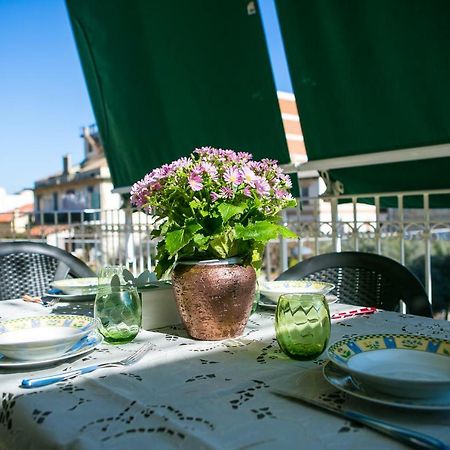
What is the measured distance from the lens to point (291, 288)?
4.60ft

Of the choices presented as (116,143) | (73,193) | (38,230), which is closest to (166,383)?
(116,143)

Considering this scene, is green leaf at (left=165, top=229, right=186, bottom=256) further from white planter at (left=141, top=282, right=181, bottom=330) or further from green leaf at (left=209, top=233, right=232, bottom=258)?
white planter at (left=141, top=282, right=181, bottom=330)

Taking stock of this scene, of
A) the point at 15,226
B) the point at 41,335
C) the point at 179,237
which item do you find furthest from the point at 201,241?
the point at 15,226

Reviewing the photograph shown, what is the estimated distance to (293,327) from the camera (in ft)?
2.93

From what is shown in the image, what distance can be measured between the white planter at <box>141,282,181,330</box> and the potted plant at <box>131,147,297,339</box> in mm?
118

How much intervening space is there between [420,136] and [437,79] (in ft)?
0.87

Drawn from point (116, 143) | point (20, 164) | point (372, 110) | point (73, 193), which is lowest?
point (372, 110)

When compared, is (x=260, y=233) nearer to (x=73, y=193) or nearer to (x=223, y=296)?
(x=223, y=296)

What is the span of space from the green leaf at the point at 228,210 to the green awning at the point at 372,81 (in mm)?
1663

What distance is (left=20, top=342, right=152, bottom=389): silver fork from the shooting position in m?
0.76

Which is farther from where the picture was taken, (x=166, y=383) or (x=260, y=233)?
(x=260, y=233)

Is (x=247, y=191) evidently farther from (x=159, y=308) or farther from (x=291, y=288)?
(x=291, y=288)

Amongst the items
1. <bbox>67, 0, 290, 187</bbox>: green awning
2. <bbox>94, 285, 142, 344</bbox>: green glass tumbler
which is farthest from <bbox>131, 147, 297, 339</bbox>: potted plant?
<bbox>67, 0, 290, 187</bbox>: green awning

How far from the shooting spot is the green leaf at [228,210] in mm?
977
